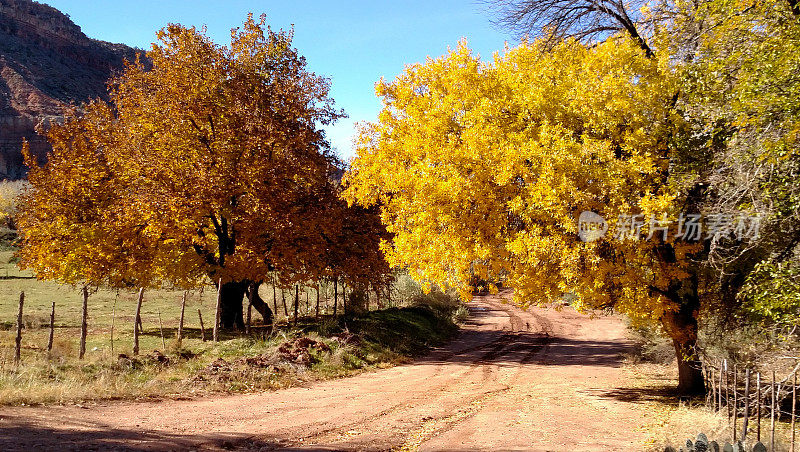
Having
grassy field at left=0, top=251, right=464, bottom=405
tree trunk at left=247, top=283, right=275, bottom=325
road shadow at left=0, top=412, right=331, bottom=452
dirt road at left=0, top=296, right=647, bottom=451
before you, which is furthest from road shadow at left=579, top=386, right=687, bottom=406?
tree trunk at left=247, top=283, right=275, bottom=325

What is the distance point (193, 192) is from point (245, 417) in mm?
10079

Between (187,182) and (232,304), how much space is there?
7.19 m

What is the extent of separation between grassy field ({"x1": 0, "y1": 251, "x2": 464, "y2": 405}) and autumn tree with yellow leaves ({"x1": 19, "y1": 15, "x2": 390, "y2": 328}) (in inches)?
99.5

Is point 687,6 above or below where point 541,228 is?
above

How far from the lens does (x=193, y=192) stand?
17328mm

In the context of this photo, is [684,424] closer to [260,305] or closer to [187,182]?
[187,182]

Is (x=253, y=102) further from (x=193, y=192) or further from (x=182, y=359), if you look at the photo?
(x=182, y=359)

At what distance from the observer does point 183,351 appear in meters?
15.2

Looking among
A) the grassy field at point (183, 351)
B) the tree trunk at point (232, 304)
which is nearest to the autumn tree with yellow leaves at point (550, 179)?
the grassy field at point (183, 351)

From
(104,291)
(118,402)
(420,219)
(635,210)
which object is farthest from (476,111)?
(104,291)

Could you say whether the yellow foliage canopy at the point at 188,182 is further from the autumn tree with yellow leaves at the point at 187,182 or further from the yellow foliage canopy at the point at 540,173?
the yellow foliage canopy at the point at 540,173

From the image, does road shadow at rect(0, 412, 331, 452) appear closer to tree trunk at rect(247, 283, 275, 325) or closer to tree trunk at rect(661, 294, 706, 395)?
tree trunk at rect(661, 294, 706, 395)

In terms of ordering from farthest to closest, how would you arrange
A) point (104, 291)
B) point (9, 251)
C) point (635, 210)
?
point (9, 251), point (104, 291), point (635, 210)

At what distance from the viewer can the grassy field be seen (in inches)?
431
